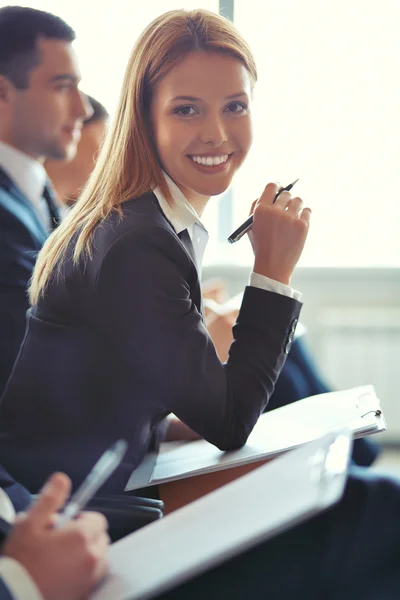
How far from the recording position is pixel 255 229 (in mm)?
1201

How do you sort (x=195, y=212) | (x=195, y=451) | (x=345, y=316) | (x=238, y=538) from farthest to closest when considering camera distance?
(x=345, y=316)
(x=195, y=212)
(x=195, y=451)
(x=238, y=538)

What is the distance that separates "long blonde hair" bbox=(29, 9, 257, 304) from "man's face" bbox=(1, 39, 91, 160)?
969 mm

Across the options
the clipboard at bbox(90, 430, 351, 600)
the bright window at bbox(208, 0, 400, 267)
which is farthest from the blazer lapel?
the bright window at bbox(208, 0, 400, 267)

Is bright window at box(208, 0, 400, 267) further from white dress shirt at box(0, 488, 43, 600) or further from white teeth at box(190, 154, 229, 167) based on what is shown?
white dress shirt at box(0, 488, 43, 600)

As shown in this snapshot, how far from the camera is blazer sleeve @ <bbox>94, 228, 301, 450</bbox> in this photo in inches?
41.6

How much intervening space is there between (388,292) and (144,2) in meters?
1.60

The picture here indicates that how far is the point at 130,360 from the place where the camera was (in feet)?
3.60

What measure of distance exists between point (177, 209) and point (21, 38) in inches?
48.1

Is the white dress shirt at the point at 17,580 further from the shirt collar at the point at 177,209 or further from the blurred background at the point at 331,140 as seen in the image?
the blurred background at the point at 331,140

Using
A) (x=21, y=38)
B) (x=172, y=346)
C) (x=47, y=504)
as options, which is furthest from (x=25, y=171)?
(x=47, y=504)

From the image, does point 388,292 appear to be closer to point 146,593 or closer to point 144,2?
point 144,2

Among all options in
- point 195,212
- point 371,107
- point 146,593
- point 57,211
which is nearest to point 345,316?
point 371,107

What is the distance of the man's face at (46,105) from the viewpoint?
7.18 ft

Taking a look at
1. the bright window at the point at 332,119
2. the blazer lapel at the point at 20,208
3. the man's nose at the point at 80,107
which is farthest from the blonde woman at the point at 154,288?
the bright window at the point at 332,119
